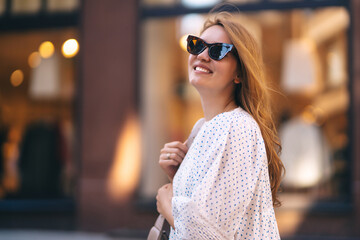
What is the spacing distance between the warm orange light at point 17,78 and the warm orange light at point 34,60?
0.26 meters

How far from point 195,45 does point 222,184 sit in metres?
0.66

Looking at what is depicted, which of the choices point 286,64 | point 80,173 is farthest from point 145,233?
point 286,64

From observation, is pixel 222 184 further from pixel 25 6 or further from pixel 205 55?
pixel 25 6

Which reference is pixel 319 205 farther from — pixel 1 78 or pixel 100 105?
pixel 1 78

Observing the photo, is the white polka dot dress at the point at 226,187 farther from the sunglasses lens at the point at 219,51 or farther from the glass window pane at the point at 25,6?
the glass window pane at the point at 25,6

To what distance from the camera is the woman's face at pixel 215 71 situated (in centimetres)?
194

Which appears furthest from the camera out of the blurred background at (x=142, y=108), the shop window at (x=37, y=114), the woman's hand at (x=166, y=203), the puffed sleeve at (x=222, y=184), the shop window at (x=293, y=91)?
the shop window at (x=37, y=114)

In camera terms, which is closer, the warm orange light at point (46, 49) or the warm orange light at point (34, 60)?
the warm orange light at point (46, 49)

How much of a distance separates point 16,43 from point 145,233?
164 inches

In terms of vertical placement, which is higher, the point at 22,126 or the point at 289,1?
the point at 289,1

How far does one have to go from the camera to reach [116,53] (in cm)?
762

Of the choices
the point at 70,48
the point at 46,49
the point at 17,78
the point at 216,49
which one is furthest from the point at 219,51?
the point at 17,78

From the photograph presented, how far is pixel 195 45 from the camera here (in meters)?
2.01

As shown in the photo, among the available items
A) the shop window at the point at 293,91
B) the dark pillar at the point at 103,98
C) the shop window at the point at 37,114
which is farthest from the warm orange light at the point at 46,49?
the shop window at the point at 293,91
